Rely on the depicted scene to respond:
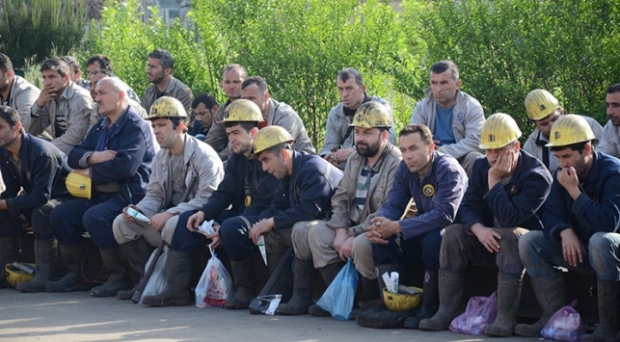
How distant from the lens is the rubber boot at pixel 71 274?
11.5 meters

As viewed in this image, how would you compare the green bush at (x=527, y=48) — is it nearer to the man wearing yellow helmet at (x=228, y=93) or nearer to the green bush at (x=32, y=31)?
the man wearing yellow helmet at (x=228, y=93)

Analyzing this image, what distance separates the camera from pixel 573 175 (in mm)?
8172

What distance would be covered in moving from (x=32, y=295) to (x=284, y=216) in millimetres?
2909

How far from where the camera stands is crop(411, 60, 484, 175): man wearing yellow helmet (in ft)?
35.3

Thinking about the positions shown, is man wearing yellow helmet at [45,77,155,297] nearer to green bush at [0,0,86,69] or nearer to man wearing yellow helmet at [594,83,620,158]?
man wearing yellow helmet at [594,83,620,158]

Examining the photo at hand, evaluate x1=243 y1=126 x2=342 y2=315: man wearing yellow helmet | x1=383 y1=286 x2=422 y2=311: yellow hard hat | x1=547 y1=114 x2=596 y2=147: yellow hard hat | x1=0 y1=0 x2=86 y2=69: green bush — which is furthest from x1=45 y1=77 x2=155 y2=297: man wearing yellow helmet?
x1=0 y1=0 x2=86 y2=69: green bush

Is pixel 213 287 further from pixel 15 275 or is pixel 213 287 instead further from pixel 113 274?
pixel 15 275

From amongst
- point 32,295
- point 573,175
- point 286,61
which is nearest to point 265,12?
point 286,61

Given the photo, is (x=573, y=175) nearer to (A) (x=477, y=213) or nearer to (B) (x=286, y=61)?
(A) (x=477, y=213)

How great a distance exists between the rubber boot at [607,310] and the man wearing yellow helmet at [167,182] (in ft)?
13.4

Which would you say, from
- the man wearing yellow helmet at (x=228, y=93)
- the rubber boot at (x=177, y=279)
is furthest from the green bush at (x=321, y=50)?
the rubber boot at (x=177, y=279)

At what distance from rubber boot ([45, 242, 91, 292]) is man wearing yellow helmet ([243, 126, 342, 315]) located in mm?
2163

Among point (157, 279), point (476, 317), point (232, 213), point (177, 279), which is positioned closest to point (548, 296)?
point (476, 317)

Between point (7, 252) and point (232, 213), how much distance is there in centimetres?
273
